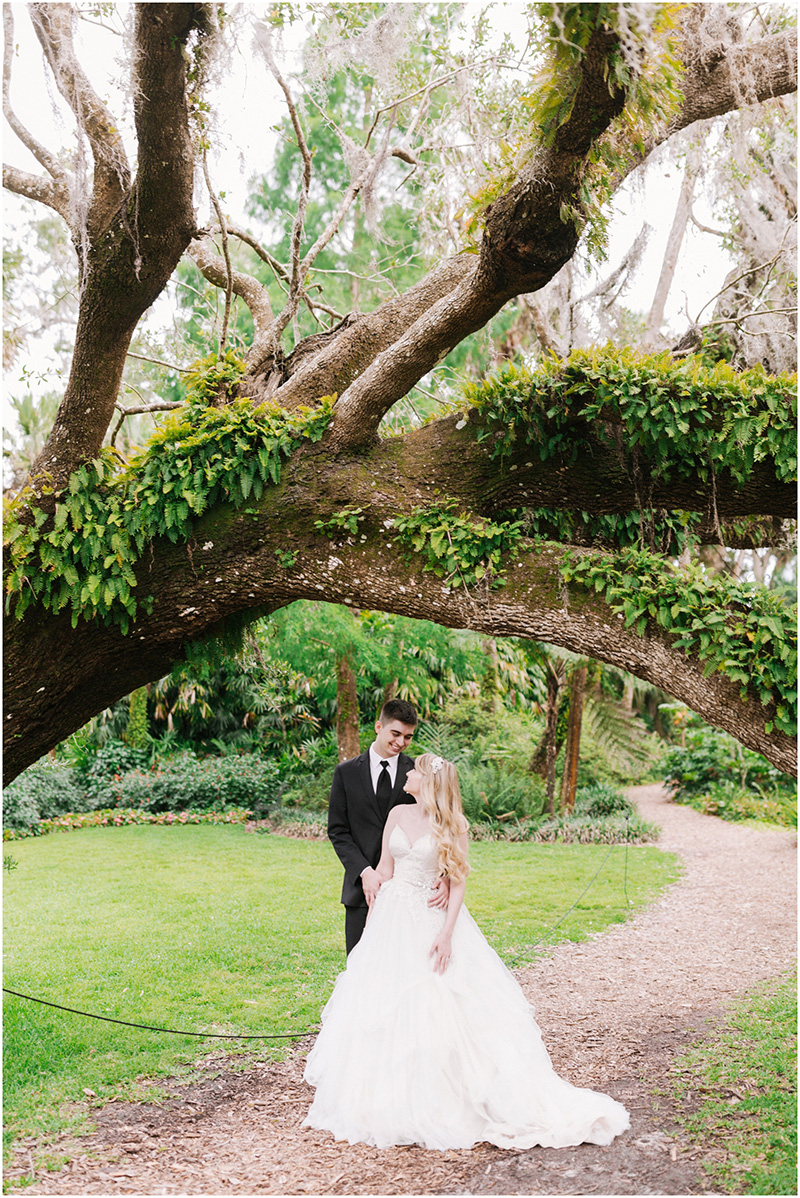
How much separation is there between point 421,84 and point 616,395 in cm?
526

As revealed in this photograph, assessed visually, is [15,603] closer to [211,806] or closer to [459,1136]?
[459,1136]

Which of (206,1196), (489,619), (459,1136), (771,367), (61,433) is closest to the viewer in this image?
(206,1196)

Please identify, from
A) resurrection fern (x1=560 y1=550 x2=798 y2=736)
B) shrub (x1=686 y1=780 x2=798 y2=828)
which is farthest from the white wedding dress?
shrub (x1=686 y1=780 x2=798 y2=828)

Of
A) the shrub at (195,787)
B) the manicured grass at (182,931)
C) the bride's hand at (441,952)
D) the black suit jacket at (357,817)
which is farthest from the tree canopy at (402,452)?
the shrub at (195,787)

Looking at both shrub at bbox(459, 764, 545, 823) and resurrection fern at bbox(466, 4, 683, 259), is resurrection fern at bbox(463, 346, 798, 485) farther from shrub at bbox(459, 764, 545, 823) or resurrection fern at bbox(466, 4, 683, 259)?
shrub at bbox(459, 764, 545, 823)

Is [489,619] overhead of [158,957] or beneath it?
overhead

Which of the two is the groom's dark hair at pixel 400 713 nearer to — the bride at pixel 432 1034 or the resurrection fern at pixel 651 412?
the bride at pixel 432 1034

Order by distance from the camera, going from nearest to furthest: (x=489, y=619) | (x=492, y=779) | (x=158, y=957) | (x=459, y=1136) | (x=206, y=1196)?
1. (x=206, y=1196)
2. (x=459, y=1136)
3. (x=489, y=619)
4. (x=158, y=957)
5. (x=492, y=779)

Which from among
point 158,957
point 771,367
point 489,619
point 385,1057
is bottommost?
point 158,957

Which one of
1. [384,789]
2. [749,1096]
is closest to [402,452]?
[384,789]

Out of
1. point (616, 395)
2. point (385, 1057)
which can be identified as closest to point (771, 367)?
point (616, 395)

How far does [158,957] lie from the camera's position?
26.5ft

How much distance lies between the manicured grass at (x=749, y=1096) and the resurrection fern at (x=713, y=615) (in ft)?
6.46

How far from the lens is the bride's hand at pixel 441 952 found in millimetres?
4426
